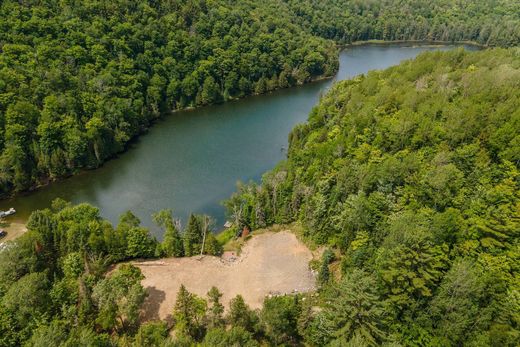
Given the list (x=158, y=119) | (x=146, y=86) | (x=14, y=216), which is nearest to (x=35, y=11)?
(x=146, y=86)

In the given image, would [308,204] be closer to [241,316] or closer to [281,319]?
[281,319]

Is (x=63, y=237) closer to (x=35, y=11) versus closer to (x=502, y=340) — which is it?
(x=502, y=340)

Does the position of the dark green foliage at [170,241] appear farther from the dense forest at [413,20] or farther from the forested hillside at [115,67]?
the dense forest at [413,20]

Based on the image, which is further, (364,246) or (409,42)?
(409,42)

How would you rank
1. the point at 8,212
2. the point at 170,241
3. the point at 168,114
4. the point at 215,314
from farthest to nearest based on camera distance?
the point at 168,114 < the point at 8,212 < the point at 170,241 < the point at 215,314

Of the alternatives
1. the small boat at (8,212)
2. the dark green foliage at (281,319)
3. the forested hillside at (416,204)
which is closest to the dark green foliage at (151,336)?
Answer: the dark green foliage at (281,319)

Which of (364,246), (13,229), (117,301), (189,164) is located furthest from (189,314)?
(189,164)

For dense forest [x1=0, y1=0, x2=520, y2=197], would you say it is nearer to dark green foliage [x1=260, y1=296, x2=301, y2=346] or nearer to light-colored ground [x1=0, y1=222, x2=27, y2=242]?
light-colored ground [x1=0, y1=222, x2=27, y2=242]
